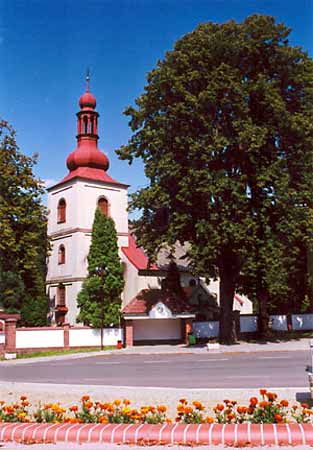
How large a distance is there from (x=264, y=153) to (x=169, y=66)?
7320mm

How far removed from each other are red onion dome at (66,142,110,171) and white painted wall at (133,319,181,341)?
14.7 m

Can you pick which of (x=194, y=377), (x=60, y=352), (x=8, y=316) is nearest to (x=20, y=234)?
(x=8, y=316)

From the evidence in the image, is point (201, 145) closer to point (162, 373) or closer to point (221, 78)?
point (221, 78)

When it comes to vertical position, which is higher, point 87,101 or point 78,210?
point 87,101

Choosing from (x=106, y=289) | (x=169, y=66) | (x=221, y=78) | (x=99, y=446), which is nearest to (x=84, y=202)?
(x=106, y=289)

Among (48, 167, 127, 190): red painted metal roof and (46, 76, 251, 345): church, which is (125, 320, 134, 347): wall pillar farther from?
(48, 167, 127, 190): red painted metal roof

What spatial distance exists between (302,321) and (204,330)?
9.76 metres

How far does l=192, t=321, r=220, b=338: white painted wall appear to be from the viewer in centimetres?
3638

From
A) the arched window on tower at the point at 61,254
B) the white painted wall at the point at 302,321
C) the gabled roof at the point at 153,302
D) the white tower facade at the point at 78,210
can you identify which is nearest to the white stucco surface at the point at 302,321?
the white painted wall at the point at 302,321

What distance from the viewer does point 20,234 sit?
3741cm

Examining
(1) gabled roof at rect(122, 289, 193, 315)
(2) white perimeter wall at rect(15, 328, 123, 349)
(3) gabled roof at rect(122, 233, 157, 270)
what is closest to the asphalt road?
(2) white perimeter wall at rect(15, 328, 123, 349)

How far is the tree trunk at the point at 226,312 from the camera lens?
103 feet

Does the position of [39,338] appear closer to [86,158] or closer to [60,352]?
[60,352]

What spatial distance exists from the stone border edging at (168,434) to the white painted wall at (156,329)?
3076 cm
